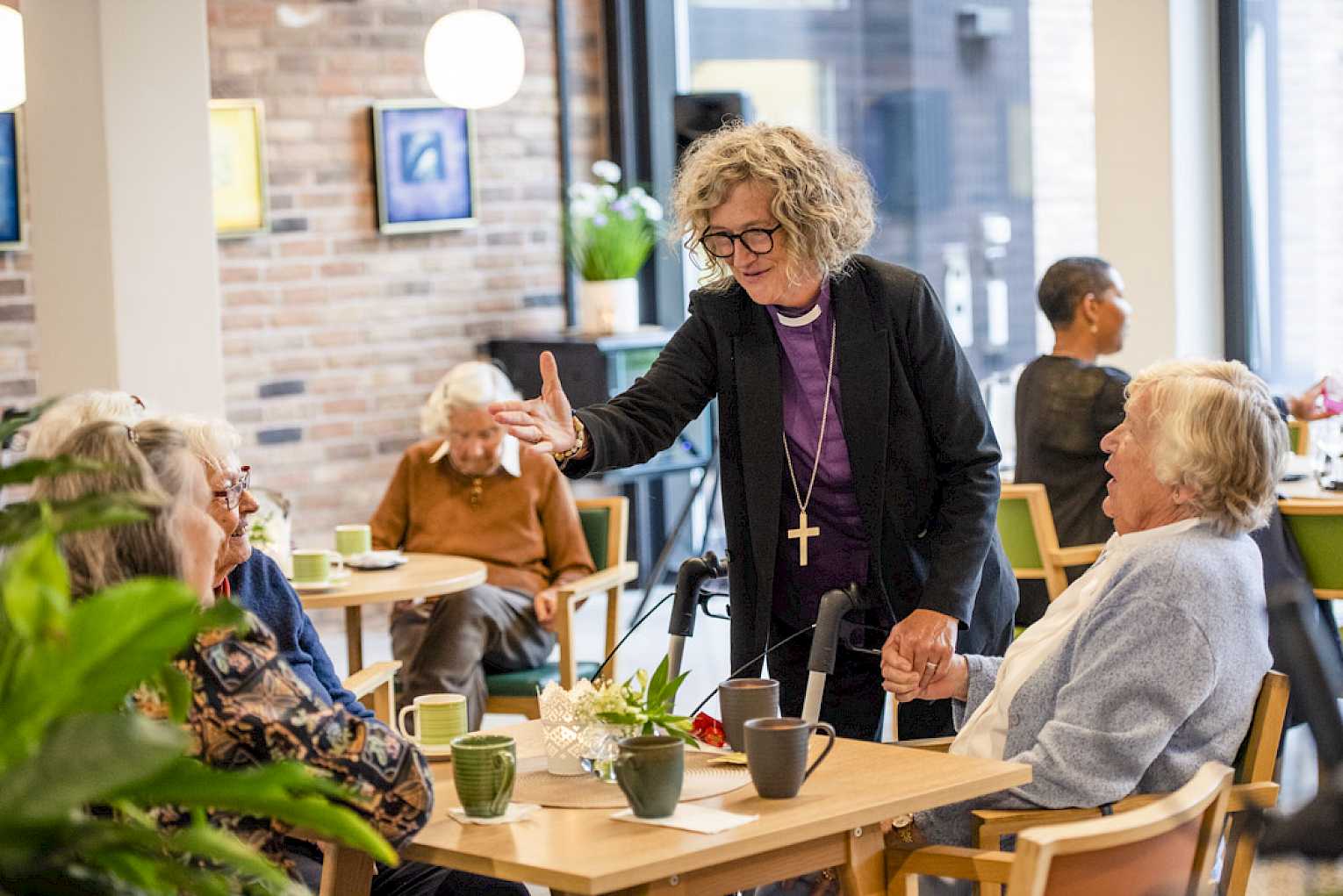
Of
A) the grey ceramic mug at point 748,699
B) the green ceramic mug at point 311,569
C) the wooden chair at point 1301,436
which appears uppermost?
the wooden chair at point 1301,436

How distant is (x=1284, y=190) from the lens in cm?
623

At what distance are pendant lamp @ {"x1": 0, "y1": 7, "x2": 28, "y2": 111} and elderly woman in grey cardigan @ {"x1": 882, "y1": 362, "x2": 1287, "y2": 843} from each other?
4.07 metres

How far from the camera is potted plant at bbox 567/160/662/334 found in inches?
302

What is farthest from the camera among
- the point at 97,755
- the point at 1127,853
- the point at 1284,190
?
the point at 1284,190

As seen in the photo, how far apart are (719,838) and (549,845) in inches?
8.0

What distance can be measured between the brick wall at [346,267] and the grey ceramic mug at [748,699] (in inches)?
191

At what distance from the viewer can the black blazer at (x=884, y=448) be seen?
2949 millimetres

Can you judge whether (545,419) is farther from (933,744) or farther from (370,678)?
(370,678)

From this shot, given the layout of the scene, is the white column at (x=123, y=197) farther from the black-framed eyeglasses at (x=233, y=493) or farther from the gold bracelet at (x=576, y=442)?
the gold bracelet at (x=576, y=442)

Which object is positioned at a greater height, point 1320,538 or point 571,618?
point 1320,538

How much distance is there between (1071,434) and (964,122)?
273 cm

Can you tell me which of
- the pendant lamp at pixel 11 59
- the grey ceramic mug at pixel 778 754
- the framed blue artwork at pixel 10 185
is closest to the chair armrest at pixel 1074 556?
the grey ceramic mug at pixel 778 754

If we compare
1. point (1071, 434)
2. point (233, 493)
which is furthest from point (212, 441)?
point (1071, 434)

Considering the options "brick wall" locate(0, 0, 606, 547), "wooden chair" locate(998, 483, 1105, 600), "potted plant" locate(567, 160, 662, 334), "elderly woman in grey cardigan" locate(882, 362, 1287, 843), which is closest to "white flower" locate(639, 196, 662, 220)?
"potted plant" locate(567, 160, 662, 334)
